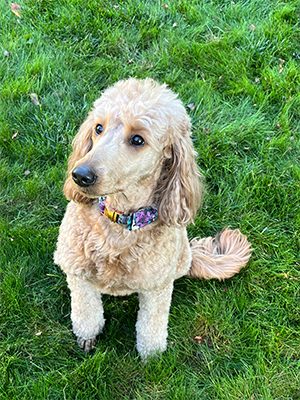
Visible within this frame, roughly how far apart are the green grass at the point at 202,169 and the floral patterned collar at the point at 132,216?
0.73 meters

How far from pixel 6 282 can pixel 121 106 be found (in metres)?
1.28

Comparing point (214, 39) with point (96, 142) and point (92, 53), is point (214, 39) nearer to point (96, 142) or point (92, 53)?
point (92, 53)

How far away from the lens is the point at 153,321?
3086 millimetres

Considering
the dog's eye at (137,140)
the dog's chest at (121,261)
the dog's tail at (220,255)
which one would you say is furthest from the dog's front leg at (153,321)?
the dog's eye at (137,140)

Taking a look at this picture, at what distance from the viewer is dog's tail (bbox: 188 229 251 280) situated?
342cm

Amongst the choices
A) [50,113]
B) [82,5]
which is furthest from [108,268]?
[82,5]

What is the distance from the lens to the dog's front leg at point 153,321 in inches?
119

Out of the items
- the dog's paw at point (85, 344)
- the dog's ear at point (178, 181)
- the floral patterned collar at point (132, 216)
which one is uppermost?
the dog's ear at point (178, 181)

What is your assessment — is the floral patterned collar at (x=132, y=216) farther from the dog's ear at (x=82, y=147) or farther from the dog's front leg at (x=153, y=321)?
the dog's front leg at (x=153, y=321)

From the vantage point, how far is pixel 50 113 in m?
4.14

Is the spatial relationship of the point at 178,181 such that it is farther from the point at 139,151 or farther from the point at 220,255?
the point at 220,255

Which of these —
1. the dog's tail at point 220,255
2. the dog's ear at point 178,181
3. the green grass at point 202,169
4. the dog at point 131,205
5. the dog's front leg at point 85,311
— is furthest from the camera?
the dog's tail at point 220,255

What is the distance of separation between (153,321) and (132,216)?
65 centimetres

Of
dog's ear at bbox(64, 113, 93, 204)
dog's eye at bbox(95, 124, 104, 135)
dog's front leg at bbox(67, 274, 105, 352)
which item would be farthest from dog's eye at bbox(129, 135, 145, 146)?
dog's front leg at bbox(67, 274, 105, 352)
